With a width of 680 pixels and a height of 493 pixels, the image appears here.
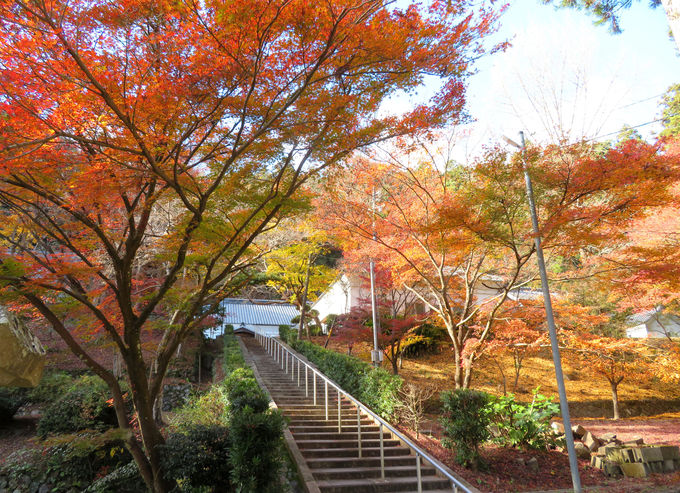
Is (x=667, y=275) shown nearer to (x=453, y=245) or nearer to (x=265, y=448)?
(x=453, y=245)

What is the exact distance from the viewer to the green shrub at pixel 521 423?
9234 millimetres

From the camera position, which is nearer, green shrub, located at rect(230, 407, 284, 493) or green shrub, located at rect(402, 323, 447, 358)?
green shrub, located at rect(230, 407, 284, 493)

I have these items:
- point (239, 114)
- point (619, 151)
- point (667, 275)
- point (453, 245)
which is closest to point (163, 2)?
point (239, 114)

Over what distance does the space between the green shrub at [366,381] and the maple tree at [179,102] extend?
5.83m

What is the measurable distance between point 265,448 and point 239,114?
503 cm

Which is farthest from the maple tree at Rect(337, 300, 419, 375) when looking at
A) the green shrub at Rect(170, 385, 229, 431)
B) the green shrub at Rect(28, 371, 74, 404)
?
the green shrub at Rect(28, 371, 74, 404)

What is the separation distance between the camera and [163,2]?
5168mm

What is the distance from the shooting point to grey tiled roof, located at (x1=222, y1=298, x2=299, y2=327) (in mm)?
34625

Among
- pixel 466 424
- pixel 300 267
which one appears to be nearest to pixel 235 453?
pixel 466 424

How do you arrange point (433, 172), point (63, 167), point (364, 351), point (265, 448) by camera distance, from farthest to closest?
point (364, 351)
point (433, 172)
point (63, 167)
point (265, 448)

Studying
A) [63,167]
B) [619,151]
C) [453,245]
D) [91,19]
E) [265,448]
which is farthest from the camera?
[453,245]

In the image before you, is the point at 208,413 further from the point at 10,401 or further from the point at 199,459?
the point at 10,401

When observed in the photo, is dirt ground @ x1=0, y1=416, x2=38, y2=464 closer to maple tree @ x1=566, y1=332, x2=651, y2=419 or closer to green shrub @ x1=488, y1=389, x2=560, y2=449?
green shrub @ x1=488, y1=389, x2=560, y2=449

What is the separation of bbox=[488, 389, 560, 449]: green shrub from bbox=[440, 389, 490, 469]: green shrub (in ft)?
3.10
